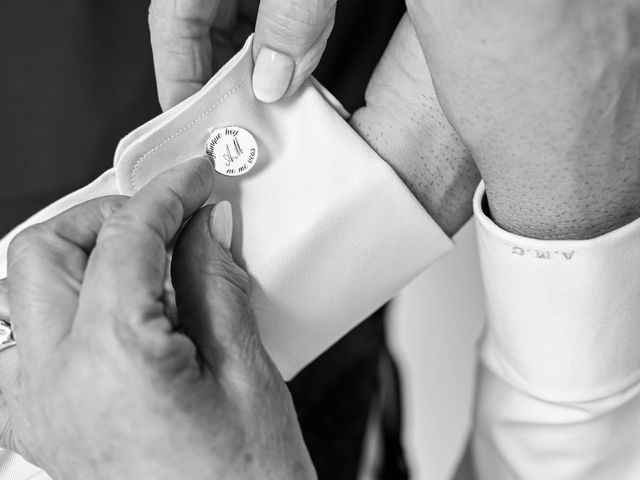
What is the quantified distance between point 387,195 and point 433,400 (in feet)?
2.32

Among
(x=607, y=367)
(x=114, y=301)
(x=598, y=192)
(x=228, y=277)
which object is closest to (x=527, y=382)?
(x=607, y=367)

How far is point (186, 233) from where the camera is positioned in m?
0.66

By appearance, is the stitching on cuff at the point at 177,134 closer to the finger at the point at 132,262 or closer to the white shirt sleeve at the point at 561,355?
the finger at the point at 132,262

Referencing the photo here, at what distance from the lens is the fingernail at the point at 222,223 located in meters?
0.69

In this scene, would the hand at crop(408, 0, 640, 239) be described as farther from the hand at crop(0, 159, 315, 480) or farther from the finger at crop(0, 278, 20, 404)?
the finger at crop(0, 278, 20, 404)

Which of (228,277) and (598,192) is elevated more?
(228,277)

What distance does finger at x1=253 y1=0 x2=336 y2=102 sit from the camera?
2.31 ft

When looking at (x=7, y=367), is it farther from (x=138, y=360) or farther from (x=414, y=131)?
(x=414, y=131)

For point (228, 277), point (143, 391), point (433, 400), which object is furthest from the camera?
point (433, 400)

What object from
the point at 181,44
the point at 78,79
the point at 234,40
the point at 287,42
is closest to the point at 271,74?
the point at 287,42

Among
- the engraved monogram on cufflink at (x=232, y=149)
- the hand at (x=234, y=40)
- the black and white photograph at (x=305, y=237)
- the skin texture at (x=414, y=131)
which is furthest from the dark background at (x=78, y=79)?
the engraved monogram on cufflink at (x=232, y=149)

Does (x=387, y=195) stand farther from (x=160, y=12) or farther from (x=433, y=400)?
(x=433, y=400)

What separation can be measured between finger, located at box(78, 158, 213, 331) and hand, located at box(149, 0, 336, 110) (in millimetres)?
191

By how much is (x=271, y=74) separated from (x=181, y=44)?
0.16 m
